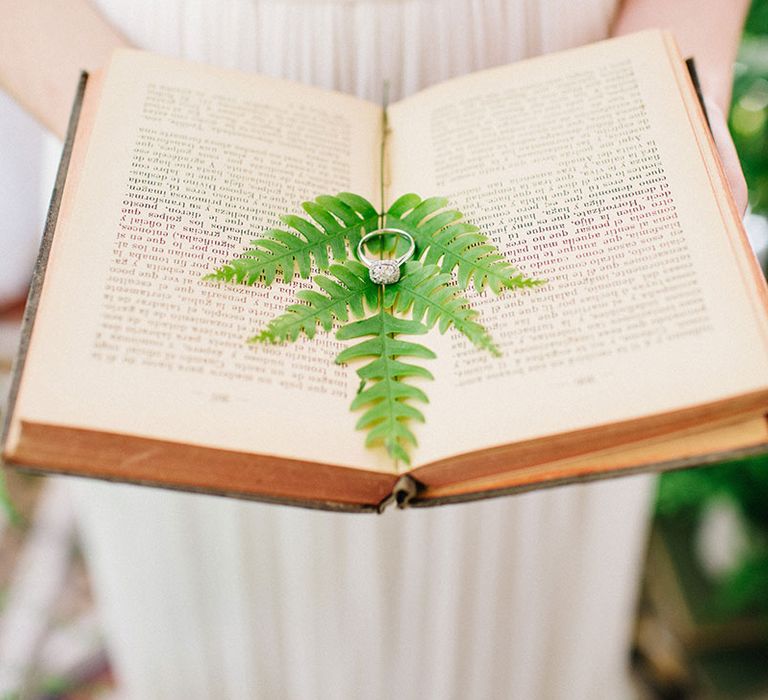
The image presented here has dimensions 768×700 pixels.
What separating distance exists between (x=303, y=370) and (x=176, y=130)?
0.76 feet

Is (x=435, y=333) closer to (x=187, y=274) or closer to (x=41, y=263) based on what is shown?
(x=187, y=274)

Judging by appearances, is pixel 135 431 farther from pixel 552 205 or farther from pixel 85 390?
pixel 552 205

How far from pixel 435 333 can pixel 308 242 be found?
0.38 ft

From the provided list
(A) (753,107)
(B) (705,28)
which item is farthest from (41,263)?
(A) (753,107)

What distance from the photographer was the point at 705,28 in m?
0.72

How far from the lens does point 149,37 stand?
2.41 feet

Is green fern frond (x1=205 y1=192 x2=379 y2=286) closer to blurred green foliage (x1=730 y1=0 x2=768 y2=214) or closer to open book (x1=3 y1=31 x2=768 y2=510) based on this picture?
open book (x1=3 y1=31 x2=768 y2=510)

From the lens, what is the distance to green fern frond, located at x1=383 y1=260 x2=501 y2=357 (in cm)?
51

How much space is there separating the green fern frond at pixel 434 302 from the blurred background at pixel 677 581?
72 cm

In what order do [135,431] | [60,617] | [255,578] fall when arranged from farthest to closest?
[60,617], [255,578], [135,431]

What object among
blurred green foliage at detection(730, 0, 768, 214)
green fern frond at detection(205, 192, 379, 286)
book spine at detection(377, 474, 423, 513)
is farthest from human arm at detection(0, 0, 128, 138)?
blurred green foliage at detection(730, 0, 768, 214)

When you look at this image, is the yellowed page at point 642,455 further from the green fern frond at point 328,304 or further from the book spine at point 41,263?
the book spine at point 41,263

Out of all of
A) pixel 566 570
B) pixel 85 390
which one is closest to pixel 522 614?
pixel 566 570

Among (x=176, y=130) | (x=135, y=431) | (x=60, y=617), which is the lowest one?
(x=135, y=431)
